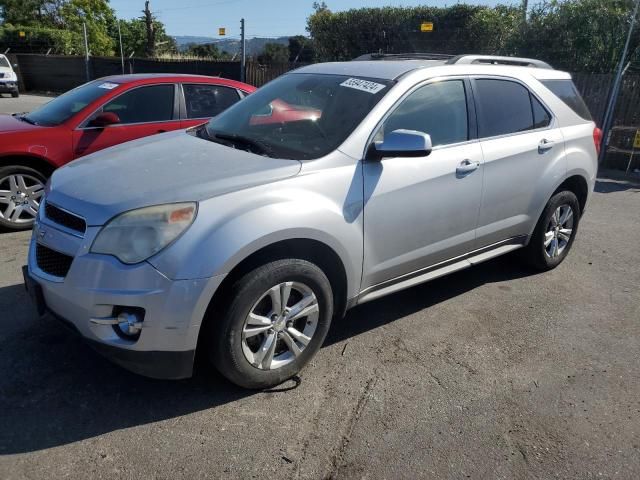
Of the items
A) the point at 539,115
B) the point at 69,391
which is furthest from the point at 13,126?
the point at 539,115

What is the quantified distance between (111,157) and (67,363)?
1288 mm

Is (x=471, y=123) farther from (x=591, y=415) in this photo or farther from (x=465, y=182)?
(x=591, y=415)

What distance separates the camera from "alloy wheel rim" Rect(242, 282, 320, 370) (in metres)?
2.86

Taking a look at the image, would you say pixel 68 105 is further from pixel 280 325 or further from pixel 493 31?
pixel 493 31

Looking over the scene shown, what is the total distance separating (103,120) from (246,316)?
12.5 ft

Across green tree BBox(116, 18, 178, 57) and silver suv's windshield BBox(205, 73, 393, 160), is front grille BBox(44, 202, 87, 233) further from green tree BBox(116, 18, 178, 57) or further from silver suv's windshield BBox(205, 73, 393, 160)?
green tree BBox(116, 18, 178, 57)

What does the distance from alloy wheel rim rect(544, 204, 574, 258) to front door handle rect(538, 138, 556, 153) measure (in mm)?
617

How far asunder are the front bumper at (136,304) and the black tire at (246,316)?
13 centimetres

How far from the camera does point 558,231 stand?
4.91m

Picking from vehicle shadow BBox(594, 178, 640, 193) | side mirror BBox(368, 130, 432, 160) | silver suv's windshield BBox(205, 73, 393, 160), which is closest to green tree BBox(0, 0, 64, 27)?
vehicle shadow BBox(594, 178, 640, 193)

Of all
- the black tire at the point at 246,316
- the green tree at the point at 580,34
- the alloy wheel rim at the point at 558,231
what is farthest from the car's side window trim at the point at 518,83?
the green tree at the point at 580,34

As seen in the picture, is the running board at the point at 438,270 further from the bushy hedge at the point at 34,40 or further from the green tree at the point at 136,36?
the green tree at the point at 136,36

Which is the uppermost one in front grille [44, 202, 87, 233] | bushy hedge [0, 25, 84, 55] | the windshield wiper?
bushy hedge [0, 25, 84, 55]

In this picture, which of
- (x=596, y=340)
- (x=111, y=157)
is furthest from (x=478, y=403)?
(x=111, y=157)
